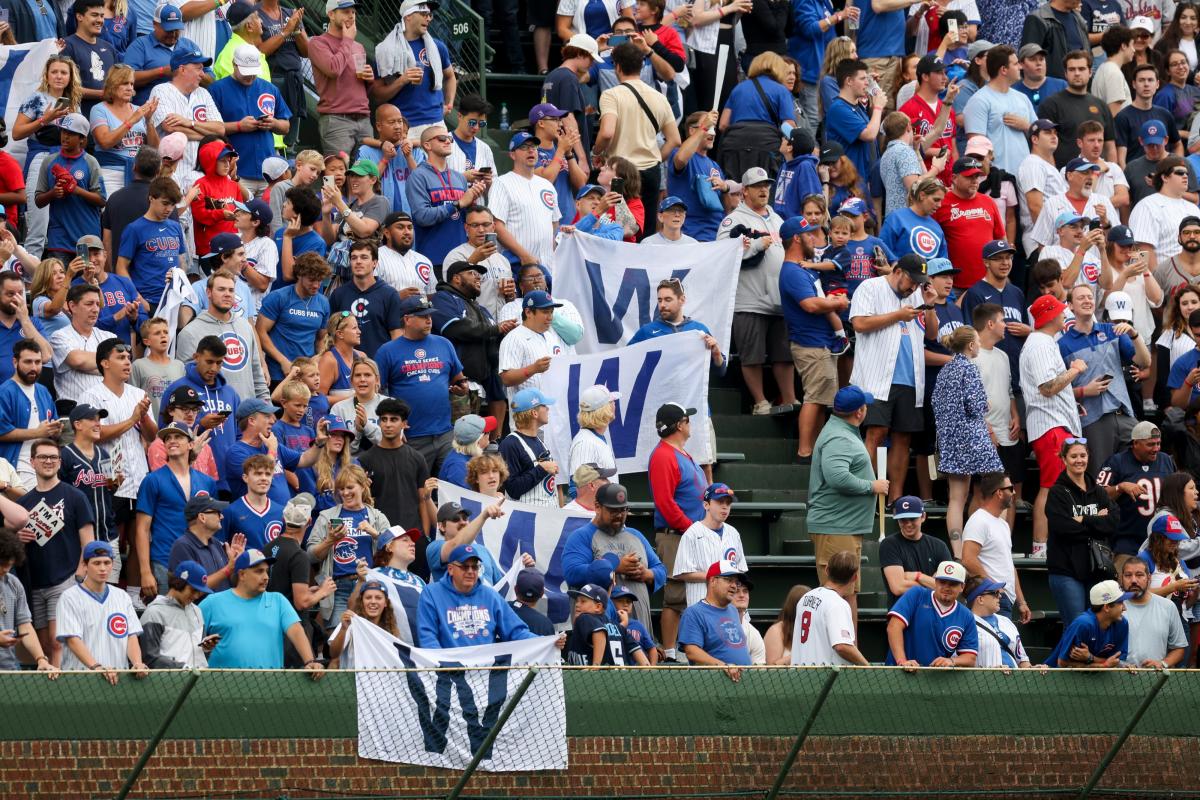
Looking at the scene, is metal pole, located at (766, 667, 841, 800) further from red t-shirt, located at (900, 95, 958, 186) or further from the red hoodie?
red t-shirt, located at (900, 95, 958, 186)

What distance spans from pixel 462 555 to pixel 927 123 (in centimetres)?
854

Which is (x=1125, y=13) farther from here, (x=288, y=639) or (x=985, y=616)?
(x=288, y=639)

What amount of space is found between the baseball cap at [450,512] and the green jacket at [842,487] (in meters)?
2.81

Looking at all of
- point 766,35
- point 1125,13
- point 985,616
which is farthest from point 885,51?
point 985,616

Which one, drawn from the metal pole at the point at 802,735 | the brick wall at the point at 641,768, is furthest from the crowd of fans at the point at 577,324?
the brick wall at the point at 641,768

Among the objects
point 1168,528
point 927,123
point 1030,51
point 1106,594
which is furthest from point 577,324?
point 1030,51

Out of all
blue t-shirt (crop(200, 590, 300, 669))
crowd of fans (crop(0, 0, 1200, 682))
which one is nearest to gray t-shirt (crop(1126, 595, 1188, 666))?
crowd of fans (crop(0, 0, 1200, 682))

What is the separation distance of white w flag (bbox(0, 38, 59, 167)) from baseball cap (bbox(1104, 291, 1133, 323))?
→ 28.3 feet

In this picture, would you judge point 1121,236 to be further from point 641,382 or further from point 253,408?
point 253,408

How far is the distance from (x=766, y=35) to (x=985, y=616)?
315 inches

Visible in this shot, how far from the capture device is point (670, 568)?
14945 mm

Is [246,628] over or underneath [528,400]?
underneath

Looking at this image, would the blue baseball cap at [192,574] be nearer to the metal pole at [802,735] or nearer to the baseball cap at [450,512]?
the baseball cap at [450,512]

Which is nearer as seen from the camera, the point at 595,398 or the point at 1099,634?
the point at 1099,634
